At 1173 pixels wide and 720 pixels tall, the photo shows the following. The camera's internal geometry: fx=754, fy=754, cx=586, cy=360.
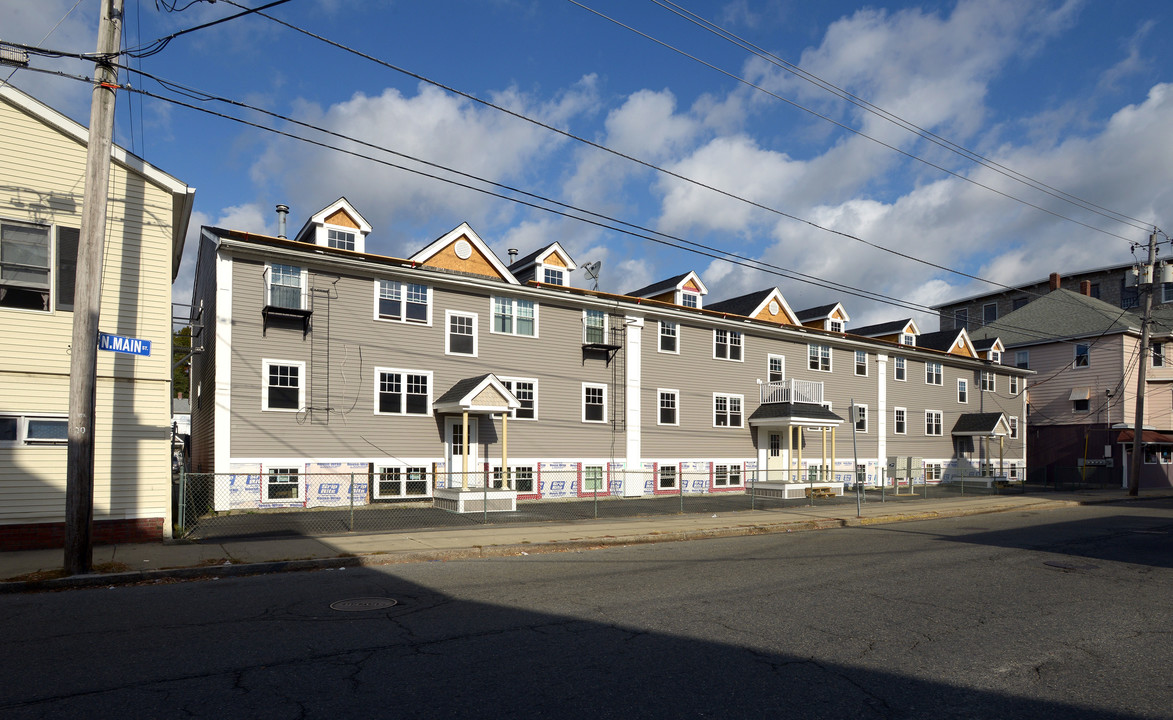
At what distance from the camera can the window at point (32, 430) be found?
13516 millimetres

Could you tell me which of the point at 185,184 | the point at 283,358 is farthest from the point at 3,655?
the point at 283,358

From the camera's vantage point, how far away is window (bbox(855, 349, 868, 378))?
126 ft

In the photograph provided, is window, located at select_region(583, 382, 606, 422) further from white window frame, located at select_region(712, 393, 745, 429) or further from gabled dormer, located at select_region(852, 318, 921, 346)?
gabled dormer, located at select_region(852, 318, 921, 346)

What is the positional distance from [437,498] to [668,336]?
40.7 ft

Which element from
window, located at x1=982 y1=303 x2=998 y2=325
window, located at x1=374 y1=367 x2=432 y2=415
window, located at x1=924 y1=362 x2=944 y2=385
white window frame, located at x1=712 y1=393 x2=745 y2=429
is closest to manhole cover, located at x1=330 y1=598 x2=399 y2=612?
window, located at x1=374 y1=367 x2=432 y2=415

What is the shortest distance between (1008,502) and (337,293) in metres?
25.9

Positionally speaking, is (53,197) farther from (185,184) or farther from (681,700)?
(681,700)

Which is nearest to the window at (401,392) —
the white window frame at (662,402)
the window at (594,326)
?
the window at (594,326)

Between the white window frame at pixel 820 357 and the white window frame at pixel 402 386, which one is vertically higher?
the white window frame at pixel 820 357

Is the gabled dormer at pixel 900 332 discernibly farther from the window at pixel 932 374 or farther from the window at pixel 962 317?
the window at pixel 962 317

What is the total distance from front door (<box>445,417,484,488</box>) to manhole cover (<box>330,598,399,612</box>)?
49.2 ft

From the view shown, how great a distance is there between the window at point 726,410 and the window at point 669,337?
3.06m

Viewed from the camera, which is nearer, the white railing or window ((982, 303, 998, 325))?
the white railing

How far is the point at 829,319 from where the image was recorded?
3966 centimetres
